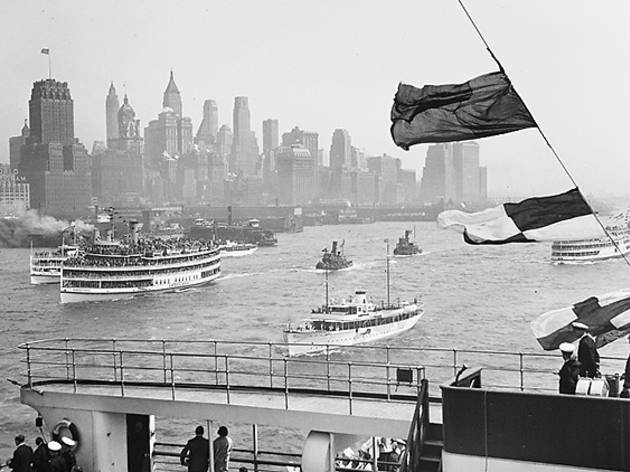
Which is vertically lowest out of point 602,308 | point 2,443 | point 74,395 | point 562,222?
point 2,443

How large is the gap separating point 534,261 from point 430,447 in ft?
87.1

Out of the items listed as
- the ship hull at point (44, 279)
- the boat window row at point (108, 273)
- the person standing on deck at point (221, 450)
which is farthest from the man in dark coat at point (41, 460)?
the ship hull at point (44, 279)

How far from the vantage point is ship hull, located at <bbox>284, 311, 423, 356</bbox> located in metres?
14.6

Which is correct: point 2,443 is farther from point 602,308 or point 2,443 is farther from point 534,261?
point 534,261

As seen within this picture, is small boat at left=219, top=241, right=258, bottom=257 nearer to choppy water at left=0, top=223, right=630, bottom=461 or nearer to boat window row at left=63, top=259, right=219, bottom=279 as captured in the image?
choppy water at left=0, top=223, right=630, bottom=461

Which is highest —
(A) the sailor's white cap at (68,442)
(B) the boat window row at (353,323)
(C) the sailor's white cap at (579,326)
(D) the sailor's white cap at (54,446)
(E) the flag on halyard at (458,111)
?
(E) the flag on halyard at (458,111)

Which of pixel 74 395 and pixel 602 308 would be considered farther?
pixel 74 395

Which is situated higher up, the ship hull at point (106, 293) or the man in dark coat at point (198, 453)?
the man in dark coat at point (198, 453)

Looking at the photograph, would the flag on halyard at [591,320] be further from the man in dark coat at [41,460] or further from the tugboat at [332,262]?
the tugboat at [332,262]

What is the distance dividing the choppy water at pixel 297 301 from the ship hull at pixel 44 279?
1.19 feet

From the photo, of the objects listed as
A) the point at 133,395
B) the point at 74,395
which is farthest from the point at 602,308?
the point at 74,395

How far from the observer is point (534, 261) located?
28109 mm

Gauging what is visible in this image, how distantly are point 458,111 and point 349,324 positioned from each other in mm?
13725

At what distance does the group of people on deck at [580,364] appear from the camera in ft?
7.43
